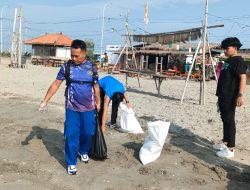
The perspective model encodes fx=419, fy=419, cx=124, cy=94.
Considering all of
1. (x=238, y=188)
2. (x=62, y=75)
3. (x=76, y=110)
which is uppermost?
(x=62, y=75)

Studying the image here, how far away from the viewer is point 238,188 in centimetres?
516

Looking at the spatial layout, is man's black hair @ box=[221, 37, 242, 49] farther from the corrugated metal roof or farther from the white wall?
the white wall

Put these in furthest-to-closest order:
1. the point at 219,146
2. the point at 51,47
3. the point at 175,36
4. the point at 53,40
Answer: the point at 53,40, the point at 51,47, the point at 175,36, the point at 219,146

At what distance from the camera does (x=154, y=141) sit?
234 inches

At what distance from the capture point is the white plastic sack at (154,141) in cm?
585

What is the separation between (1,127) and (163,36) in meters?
8.98

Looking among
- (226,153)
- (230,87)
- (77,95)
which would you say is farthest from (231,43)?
(77,95)

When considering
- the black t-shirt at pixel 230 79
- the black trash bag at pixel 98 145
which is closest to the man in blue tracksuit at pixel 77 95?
the black trash bag at pixel 98 145

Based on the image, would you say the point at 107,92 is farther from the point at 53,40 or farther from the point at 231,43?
the point at 53,40

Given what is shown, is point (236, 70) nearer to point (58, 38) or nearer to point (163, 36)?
point (163, 36)

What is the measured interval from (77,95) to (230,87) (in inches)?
96.4

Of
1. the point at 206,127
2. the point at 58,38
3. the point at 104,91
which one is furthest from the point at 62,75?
the point at 58,38

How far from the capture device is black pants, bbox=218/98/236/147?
6.38 metres

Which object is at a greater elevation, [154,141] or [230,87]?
[230,87]
